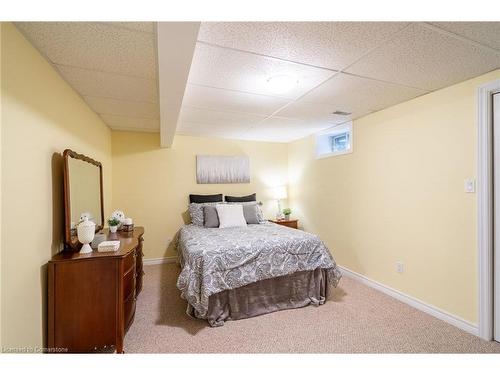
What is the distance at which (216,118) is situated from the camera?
3062 millimetres

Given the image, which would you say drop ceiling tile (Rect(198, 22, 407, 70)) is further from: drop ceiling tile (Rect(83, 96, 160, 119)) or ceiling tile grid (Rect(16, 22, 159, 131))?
drop ceiling tile (Rect(83, 96, 160, 119))

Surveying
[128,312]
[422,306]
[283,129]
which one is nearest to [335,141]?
[283,129]

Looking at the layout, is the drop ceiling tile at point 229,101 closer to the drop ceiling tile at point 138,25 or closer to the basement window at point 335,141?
the drop ceiling tile at point 138,25

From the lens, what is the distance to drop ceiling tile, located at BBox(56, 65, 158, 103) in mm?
1779

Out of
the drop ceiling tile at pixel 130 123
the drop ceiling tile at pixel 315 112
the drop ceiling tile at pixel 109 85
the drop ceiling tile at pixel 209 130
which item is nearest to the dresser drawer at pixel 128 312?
the drop ceiling tile at pixel 109 85

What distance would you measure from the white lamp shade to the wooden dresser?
10.6ft

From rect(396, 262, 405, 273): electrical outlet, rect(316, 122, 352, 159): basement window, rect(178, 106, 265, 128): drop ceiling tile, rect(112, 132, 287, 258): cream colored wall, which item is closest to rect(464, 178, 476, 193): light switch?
rect(396, 262, 405, 273): electrical outlet

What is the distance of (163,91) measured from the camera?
1.79 m

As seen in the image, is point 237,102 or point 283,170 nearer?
point 237,102

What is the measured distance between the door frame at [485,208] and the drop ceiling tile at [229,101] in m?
1.64

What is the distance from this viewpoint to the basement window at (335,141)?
3268 millimetres

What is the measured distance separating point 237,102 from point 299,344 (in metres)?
2.31
